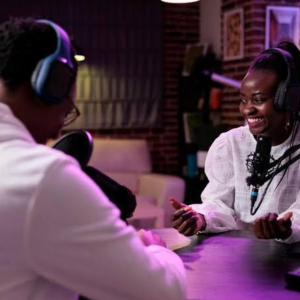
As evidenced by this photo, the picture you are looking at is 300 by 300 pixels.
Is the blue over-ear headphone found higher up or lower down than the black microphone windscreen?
higher up

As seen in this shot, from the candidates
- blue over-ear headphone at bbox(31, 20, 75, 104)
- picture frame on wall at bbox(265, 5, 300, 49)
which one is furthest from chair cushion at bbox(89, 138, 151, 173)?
blue over-ear headphone at bbox(31, 20, 75, 104)

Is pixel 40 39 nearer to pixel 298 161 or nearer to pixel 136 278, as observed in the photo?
pixel 136 278

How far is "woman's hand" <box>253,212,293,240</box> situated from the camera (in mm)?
1693

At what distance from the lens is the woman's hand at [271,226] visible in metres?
1.69

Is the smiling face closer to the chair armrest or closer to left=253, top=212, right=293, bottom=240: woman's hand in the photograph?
left=253, top=212, right=293, bottom=240: woman's hand

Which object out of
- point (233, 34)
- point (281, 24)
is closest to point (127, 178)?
point (233, 34)

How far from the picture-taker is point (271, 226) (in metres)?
1.70

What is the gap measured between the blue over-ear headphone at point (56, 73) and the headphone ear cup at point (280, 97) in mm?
1127

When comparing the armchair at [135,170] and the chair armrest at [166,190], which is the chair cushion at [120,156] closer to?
the armchair at [135,170]

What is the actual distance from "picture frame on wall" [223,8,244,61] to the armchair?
122 cm

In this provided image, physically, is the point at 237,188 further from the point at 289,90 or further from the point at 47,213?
the point at 47,213

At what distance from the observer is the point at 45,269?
86 cm

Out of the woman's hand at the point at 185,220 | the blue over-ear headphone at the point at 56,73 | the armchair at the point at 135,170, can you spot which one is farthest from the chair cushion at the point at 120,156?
the blue over-ear headphone at the point at 56,73

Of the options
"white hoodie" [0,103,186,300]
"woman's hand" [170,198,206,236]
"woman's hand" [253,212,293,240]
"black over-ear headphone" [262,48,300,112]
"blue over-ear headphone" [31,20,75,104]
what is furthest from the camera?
"black over-ear headphone" [262,48,300,112]
